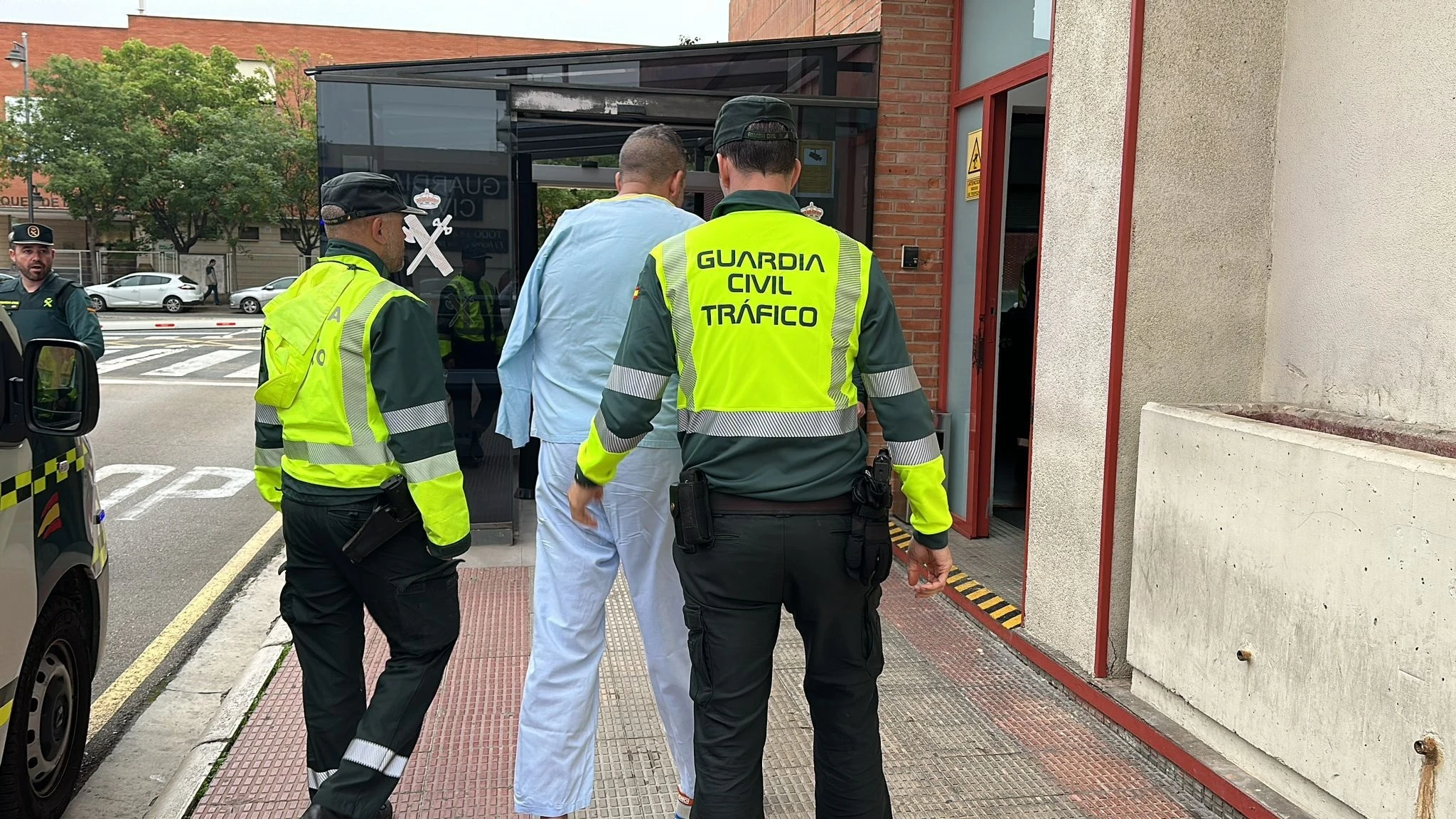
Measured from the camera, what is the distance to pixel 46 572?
10.2ft

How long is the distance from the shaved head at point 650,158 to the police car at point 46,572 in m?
1.63

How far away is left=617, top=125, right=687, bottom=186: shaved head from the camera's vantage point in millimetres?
3258

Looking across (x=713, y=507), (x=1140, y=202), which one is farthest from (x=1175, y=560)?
(x=713, y=507)

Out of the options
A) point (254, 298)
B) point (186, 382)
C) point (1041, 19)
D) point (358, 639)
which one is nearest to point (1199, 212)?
point (1041, 19)

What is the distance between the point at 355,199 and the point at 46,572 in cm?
146

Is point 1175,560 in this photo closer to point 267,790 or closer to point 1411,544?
point 1411,544

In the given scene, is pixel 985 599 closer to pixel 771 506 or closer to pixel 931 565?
pixel 931 565

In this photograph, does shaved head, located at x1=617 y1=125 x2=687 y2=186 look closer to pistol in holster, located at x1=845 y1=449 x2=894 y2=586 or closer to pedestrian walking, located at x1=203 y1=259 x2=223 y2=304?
pistol in holster, located at x1=845 y1=449 x2=894 y2=586

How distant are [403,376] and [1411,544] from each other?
2738 mm

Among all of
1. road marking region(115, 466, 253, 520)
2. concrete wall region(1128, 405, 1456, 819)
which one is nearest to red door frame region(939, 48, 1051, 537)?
concrete wall region(1128, 405, 1456, 819)

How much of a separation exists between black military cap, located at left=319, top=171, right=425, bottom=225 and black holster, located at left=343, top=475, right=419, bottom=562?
0.81m

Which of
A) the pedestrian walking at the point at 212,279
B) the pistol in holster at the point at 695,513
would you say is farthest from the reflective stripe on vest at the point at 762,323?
the pedestrian walking at the point at 212,279

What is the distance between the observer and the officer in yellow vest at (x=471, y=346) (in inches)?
253

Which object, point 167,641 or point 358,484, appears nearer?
point 358,484
